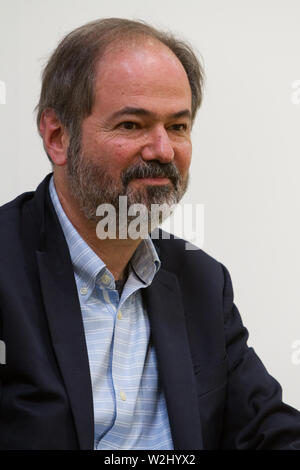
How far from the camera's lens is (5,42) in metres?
1.86

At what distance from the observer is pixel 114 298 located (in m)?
1.44

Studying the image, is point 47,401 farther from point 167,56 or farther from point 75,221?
point 167,56

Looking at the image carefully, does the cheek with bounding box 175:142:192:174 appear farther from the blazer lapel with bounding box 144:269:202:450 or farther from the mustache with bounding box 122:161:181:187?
the blazer lapel with bounding box 144:269:202:450

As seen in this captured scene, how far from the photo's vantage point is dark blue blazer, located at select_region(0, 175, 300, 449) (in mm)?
1226

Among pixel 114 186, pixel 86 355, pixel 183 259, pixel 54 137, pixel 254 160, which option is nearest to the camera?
pixel 86 355

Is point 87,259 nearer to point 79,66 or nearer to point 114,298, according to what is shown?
point 114,298

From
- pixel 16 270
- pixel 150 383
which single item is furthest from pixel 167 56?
pixel 150 383

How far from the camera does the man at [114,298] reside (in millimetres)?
1251

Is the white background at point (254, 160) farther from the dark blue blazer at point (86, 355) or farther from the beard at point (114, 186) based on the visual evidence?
the beard at point (114, 186)

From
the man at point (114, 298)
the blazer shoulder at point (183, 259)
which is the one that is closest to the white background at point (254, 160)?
the blazer shoulder at point (183, 259)

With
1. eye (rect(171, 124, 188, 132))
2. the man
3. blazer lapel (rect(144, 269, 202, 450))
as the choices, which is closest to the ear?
the man

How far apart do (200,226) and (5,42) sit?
77 centimetres

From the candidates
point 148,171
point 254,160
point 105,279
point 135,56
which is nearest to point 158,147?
point 148,171

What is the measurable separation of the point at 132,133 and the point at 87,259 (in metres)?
0.27
